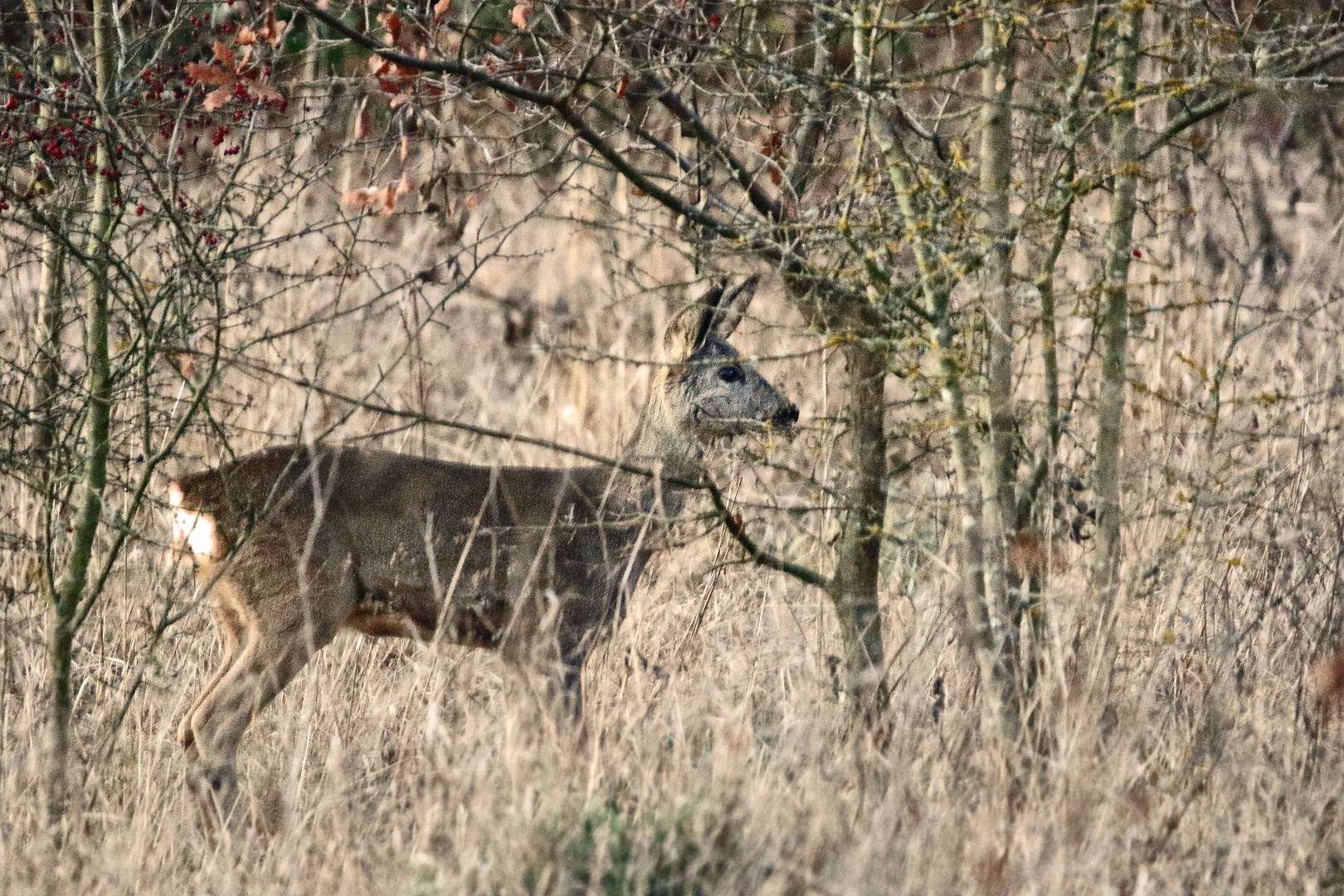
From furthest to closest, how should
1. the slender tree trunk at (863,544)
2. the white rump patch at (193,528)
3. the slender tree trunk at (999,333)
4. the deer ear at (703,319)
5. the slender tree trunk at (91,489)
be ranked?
the deer ear at (703,319) < the white rump patch at (193,528) < the slender tree trunk at (863,544) < the slender tree trunk at (91,489) < the slender tree trunk at (999,333)

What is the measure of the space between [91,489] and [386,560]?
47.5 inches

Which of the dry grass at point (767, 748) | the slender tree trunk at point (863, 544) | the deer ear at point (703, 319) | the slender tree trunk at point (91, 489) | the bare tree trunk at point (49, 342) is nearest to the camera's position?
the dry grass at point (767, 748)

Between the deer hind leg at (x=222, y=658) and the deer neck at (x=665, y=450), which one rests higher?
the deer neck at (x=665, y=450)

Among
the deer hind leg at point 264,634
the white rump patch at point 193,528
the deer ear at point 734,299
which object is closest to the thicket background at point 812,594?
the deer hind leg at point 264,634

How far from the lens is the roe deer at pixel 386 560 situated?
4.65 m

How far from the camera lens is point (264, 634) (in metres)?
4.79

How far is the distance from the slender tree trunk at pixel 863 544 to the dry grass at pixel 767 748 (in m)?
0.11

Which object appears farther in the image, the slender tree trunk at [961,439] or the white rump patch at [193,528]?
the white rump patch at [193,528]

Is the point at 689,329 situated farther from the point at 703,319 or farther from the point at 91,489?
the point at 91,489

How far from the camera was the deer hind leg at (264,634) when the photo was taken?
4.60 meters

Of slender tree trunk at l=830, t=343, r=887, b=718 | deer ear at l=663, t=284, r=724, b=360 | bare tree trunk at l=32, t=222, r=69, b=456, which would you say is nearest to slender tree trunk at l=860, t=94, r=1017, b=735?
slender tree trunk at l=830, t=343, r=887, b=718

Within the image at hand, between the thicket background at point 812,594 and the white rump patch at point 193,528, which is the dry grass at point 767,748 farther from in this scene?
the white rump patch at point 193,528

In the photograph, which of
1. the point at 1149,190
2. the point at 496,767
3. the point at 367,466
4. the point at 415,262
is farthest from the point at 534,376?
the point at 496,767

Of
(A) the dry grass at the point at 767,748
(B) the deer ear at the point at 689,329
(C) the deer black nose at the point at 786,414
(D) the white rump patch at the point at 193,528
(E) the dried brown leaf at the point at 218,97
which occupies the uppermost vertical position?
(E) the dried brown leaf at the point at 218,97
